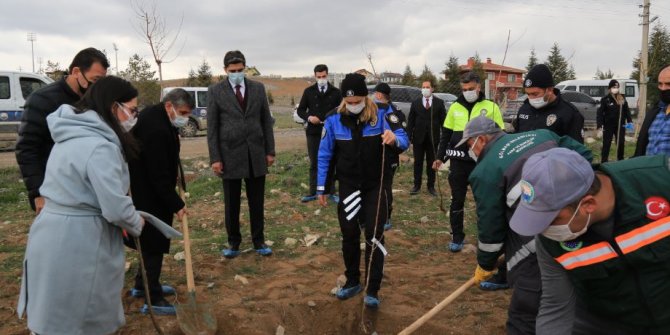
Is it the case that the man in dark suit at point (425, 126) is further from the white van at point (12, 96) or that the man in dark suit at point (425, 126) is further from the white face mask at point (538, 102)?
the white van at point (12, 96)

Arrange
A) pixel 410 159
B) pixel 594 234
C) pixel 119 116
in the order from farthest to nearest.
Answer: pixel 410 159, pixel 119 116, pixel 594 234

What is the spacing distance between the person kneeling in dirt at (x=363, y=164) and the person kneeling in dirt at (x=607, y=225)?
1956 millimetres

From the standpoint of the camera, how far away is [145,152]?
11.5 ft

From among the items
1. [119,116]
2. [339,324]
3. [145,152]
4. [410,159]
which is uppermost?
[119,116]

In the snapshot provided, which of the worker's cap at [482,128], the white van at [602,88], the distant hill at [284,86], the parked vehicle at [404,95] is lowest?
the worker's cap at [482,128]

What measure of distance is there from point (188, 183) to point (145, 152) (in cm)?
538

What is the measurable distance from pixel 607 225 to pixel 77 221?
89.3 inches

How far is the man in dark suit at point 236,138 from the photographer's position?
480cm

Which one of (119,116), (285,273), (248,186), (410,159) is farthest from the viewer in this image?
(410,159)

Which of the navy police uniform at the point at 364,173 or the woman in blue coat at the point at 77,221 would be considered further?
the navy police uniform at the point at 364,173

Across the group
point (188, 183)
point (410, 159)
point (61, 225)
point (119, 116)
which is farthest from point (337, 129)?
point (410, 159)

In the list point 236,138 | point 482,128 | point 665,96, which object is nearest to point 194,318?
point 236,138

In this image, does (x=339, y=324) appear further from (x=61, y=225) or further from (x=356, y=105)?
(x=61, y=225)

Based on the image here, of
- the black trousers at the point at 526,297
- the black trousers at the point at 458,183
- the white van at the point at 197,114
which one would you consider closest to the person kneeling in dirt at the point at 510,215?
the black trousers at the point at 526,297
